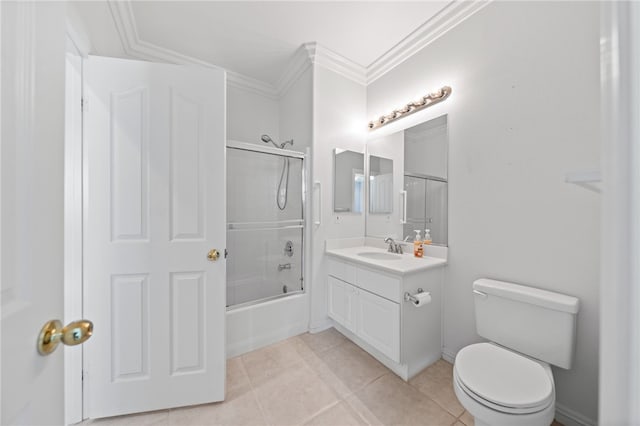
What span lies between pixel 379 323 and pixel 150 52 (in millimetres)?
3120

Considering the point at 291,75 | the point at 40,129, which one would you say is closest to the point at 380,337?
the point at 40,129

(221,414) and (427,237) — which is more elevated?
(427,237)

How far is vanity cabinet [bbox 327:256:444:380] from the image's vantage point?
1.59 metres

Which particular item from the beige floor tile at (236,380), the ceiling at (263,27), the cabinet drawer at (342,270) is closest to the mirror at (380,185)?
the cabinet drawer at (342,270)

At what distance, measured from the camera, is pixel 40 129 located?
0.46 metres

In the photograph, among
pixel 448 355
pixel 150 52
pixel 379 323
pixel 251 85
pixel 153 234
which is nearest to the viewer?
pixel 153 234

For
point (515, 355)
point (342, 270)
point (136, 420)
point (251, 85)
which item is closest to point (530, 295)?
point (515, 355)

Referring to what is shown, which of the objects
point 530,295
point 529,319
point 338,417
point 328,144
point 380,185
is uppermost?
point 328,144

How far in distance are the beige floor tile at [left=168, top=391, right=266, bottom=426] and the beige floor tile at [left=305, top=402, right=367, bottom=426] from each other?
0.31 meters

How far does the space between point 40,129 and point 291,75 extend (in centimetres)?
254

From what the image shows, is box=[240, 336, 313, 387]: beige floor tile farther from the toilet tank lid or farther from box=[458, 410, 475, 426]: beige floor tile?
the toilet tank lid

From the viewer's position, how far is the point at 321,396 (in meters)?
1.49

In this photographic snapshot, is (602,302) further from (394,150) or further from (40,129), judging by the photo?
(394,150)

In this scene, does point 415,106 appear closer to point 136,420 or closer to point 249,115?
point 249,115
